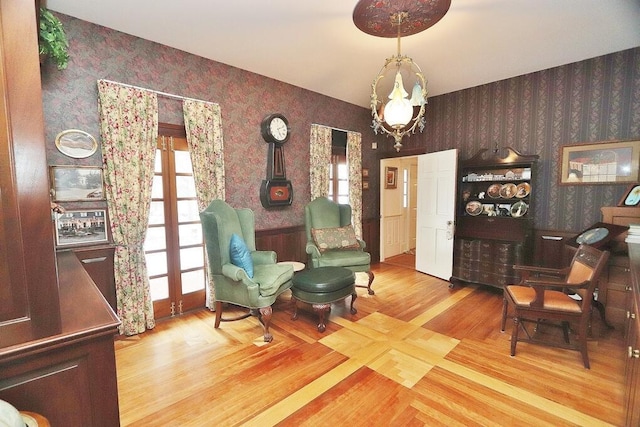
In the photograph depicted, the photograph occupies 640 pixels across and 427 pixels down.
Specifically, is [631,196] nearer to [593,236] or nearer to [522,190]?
[593,236]

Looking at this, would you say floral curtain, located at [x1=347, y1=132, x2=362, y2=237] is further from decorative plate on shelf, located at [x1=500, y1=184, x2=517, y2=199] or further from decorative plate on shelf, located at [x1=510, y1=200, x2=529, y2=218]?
decorative plate on shelf, located at [x1=510, y1=200, x2=529, y2=218]

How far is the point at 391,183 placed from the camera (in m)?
5.79

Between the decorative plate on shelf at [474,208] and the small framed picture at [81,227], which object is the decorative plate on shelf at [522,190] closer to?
the decorative plate on shelf at [474,208]

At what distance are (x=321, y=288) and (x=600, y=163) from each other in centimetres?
367

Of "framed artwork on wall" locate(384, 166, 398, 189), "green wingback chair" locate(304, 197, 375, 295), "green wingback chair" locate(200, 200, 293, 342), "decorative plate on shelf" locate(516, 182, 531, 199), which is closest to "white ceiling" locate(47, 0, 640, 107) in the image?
"decorative plate on shelf" locate(516, 182, 531, 199)

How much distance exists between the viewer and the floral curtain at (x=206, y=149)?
3.10 meters

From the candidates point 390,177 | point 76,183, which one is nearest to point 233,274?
point 76,183

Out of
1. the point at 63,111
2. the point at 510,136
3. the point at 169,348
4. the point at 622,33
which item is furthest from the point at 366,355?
the point at 622,33

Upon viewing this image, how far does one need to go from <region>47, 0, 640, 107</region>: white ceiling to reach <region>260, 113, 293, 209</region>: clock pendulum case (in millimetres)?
641

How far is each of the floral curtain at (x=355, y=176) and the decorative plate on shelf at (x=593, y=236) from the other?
287 centimetres

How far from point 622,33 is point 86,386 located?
16.5ft

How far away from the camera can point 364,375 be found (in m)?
2.16

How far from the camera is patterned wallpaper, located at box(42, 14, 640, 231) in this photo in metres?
2.54

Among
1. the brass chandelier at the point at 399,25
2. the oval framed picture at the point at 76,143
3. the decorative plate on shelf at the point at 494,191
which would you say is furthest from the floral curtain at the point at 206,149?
the decorative plate on shelf at the point at 494,191
